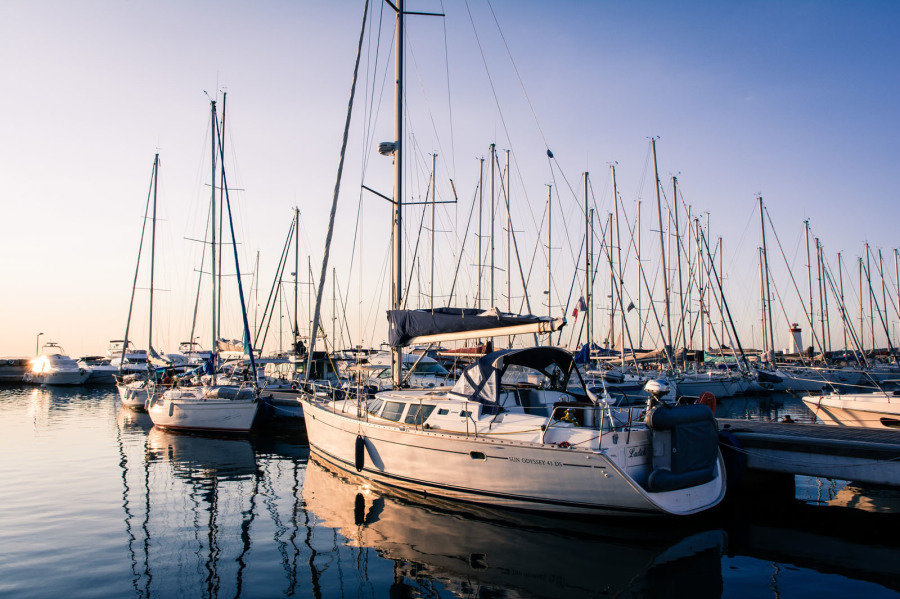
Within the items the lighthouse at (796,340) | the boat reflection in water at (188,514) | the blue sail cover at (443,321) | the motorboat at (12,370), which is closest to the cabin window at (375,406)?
the blue sail cover at (443,321)

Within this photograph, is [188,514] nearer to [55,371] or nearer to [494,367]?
[494,367]

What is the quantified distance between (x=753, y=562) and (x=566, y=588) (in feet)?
11.3

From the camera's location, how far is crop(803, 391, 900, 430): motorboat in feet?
56.0

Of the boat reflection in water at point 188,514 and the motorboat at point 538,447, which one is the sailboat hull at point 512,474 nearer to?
the motorboat at point 538,447

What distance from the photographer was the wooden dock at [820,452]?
10.8 metres

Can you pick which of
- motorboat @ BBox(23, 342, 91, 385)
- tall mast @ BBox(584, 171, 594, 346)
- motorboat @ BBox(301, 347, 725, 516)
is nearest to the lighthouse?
tall mast @ BBox(584, 171, 594, 346)

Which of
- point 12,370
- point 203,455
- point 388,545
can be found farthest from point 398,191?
point 12,370

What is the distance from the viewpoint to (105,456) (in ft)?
62.3

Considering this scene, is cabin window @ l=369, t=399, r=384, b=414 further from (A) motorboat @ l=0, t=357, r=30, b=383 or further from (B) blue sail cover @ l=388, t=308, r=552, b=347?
(A) motorboat @ l=0, t=357, r=30, b=383

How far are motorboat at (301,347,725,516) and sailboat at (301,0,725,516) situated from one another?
23 millimetres

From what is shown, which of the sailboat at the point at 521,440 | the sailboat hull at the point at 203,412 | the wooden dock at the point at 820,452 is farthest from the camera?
the sailboat hull at the point at 203,412

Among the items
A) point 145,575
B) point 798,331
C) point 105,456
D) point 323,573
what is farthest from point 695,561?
point 798,331

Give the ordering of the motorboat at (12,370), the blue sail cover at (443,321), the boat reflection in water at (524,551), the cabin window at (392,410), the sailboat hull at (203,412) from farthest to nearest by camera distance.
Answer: the motorboat at (12,370) → the sailboat hull at (203,412) → the blue sail cover at (443,321) → the cabin window at (392,410) → the boat reflection in water at (524,551)

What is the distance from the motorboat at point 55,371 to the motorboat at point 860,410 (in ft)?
217
